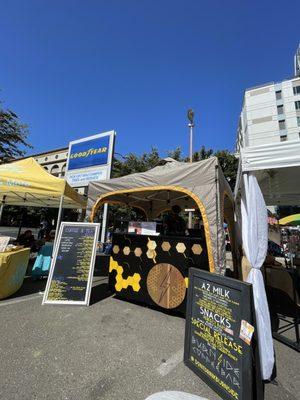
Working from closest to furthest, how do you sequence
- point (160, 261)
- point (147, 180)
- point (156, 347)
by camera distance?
point (156, 347) < point (160, 261) < point (147, 180)

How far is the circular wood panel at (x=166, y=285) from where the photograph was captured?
4137 millimetres

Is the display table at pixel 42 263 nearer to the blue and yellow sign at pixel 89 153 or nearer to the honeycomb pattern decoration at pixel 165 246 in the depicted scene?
the honeycomb pattern decoration at pixel 165 246

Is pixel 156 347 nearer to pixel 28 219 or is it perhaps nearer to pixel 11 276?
pixel 11 276

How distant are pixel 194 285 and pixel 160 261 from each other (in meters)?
1.65

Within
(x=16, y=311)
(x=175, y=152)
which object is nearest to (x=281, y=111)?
(x=175, y=152)

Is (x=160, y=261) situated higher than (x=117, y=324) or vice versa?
(x=160, y=261)

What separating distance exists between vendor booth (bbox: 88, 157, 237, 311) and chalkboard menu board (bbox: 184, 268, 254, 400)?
3.57 ft

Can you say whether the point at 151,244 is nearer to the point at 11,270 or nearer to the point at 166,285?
the point at 166,285

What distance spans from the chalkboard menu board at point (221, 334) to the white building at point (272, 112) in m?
39.4

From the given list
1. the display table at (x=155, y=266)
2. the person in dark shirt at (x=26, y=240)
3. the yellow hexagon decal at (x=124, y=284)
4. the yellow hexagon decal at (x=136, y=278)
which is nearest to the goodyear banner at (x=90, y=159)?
the person in dark shirt at (x=26, y=240)

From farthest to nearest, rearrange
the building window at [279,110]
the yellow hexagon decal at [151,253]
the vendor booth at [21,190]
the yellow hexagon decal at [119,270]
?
the building window at [279,110] < the yellow hexagon decal at [119,270] < the vendor booth at [21,190] < the yellow hexagon decal at [151,253]

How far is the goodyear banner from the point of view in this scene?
33.5 ft

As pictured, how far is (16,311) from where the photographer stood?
4.11m

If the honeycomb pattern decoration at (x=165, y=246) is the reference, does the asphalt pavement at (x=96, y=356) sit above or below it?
below
